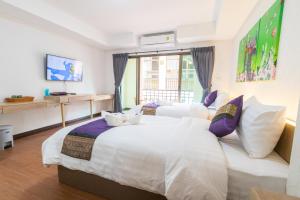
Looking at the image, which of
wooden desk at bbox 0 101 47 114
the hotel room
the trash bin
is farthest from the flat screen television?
the trash bin

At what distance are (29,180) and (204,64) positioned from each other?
4.05 m

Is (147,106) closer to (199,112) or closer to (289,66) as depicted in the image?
(199,112)

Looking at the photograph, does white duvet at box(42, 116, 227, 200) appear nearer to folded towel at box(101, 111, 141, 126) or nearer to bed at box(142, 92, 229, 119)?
folded towel at box(101, 111, 141, 126)

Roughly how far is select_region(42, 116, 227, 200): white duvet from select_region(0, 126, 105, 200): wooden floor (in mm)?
319

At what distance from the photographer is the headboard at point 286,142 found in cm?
100

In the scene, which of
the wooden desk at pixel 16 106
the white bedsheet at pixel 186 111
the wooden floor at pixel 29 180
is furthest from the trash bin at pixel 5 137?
the white bedsheet at pixel 186 111

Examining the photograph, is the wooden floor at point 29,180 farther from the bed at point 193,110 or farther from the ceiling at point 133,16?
the ceiling at point 133,16

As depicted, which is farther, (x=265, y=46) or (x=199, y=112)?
(x=199, y=112)

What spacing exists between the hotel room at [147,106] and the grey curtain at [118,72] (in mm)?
48

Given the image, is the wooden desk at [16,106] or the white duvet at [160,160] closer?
the white duvet at [160,160]

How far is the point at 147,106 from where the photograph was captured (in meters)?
3.31

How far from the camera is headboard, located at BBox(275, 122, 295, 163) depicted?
39.6 inches

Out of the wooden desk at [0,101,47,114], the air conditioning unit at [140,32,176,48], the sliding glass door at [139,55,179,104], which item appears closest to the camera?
the wooden desk at [0,101,47,114]

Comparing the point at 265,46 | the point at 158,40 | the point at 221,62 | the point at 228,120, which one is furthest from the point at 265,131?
the point at 158,40
